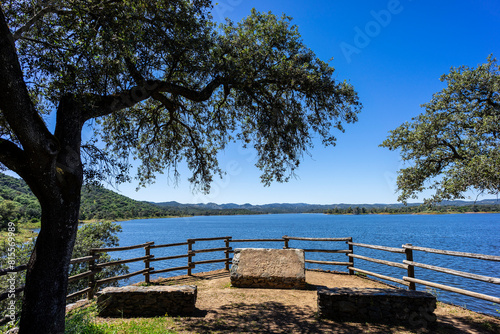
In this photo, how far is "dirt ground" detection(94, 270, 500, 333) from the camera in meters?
5.92

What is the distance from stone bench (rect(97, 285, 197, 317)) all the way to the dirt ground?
1.29ft

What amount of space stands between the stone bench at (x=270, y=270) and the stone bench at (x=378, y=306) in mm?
2572

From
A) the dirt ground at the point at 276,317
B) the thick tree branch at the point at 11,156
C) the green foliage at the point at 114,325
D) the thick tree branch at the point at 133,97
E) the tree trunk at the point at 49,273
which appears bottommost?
the dirt ground at the point at 276,317

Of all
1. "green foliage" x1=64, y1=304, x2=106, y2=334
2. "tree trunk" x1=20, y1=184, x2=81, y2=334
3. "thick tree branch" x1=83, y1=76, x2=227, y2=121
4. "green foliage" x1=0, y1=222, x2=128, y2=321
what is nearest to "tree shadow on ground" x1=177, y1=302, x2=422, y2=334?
"green foliage" x1=64, y1=304, x2=106, y2=334

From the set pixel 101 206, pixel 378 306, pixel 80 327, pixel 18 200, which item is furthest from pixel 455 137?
pixel 18 200

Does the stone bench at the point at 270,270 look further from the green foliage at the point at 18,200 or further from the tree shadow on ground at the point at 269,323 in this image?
the green foliage at the point at 18,200

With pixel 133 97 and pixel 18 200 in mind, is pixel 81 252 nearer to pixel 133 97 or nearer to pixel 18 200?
pixel 133 97

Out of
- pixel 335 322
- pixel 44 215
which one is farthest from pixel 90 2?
pixel 335 322

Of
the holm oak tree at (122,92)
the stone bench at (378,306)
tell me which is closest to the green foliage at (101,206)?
the holm oak tree at (122,92)

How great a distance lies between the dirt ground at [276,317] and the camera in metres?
5.92

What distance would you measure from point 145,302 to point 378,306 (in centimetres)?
580

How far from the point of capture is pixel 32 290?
4.37m

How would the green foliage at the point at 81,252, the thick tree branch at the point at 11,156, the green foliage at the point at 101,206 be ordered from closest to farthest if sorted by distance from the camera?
the thick tree branch at the point at 11,156 < the green foliage at the point at 101,206 < the green foliage at the point at 81,252

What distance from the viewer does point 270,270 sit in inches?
369
